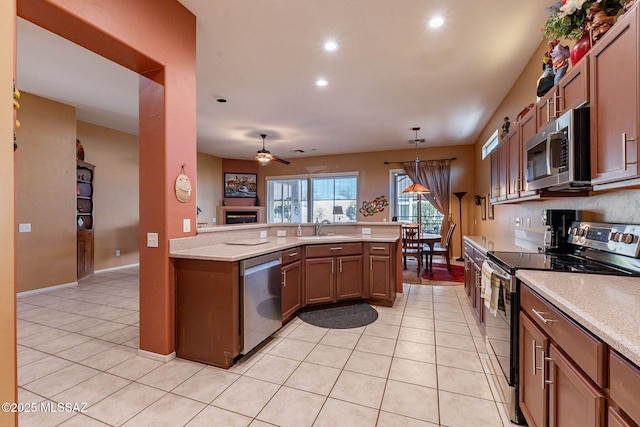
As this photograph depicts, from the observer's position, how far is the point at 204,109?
474 centimetres

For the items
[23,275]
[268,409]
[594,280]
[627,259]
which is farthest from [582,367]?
[23,275]

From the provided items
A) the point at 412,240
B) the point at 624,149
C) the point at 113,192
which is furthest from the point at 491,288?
the point at 113,192

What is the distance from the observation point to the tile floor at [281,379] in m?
1.71

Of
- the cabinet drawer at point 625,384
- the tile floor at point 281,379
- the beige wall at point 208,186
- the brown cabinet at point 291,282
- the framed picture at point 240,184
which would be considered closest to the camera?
the cabinet drawer at point 625,384

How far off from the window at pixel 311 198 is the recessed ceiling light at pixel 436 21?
5.57 m

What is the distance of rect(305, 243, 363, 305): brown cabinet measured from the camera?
3412 mm

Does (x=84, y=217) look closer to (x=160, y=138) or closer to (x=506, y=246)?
(x=160, y=138)

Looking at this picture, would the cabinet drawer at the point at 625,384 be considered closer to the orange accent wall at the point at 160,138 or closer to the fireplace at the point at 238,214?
the orange accent wall at the point at 160,138

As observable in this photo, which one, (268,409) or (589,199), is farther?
(589,199)

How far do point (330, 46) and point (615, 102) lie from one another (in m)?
2.38

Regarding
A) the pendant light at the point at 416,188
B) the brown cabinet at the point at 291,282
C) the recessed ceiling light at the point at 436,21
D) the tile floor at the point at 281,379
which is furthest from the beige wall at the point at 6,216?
the pendant light at the point at 416,188

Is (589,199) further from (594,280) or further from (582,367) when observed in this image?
(582,367)

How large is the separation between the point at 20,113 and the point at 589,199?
6789 mm

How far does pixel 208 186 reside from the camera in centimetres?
827
